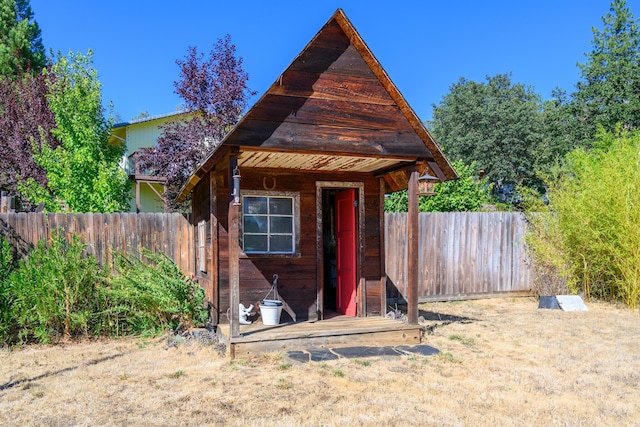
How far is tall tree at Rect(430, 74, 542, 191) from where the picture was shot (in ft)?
79.5

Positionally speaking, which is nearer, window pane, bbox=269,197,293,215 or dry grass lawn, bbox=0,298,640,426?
dry grass lawn, bbox=0,298,640,426

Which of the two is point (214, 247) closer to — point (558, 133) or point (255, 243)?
point (255, 243)

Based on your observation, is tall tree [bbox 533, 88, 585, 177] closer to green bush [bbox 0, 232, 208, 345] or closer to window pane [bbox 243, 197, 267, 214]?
window pane [bbox 243, 197, 267, 214]

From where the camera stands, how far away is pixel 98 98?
11883 mm

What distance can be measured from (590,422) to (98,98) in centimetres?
1175

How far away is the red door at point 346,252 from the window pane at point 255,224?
1408 mm

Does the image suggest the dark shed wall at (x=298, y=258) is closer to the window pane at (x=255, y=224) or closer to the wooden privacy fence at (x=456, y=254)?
the window pane at (x=255, y=224)

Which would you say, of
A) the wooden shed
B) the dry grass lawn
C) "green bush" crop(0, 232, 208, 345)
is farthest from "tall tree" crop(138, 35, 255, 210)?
the dry grass lawn

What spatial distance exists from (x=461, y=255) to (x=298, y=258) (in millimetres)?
4929

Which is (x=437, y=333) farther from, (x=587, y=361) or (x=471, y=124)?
(x=471, y=124)

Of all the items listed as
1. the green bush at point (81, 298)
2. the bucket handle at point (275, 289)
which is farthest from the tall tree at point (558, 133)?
the green bush at point (81, 298)

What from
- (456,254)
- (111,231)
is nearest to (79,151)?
(111,231)

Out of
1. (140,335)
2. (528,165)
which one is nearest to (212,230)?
(140,335)

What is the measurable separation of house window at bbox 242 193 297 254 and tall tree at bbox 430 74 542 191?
17.6m
